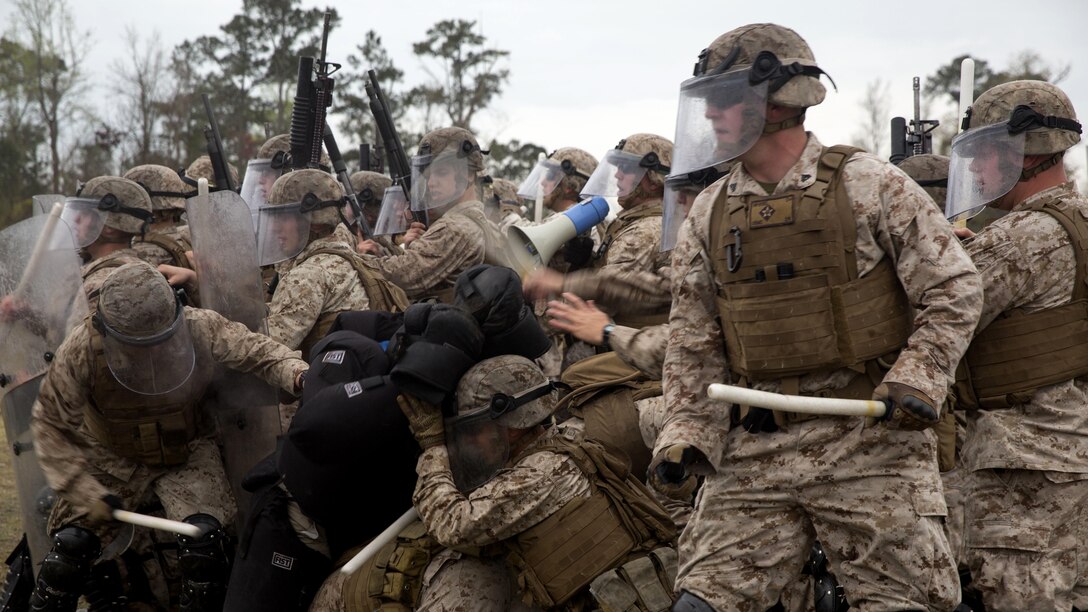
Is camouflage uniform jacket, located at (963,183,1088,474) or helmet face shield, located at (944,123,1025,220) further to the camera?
helmet face shield, located at (944,123,1025,220)

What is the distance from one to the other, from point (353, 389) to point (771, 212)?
1.76 m

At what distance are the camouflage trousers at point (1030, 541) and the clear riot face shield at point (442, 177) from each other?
13.2 feet

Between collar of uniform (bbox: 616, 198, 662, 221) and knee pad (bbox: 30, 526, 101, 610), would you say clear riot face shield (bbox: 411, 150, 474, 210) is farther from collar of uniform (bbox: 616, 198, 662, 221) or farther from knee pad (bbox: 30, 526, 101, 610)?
knee pad (bbox: 30, 526, 101, 610)

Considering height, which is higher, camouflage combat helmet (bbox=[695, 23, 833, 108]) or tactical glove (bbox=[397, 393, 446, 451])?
camouflage combat helmet (bbox=[695, 23, 833, 108])

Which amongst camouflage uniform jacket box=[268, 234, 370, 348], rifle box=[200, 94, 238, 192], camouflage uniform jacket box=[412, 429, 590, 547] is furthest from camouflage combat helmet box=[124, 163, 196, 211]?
camouflage uniform jacket box=[412, 429, 590, 547]

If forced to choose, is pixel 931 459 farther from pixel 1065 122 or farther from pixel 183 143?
pixel 183 143

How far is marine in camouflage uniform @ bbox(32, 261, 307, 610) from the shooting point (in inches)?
190

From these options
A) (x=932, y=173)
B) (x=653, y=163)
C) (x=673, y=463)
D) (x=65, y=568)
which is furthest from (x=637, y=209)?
(x=65, y=568)

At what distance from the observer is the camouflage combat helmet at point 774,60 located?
11.5 ft

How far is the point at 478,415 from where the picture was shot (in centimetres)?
412

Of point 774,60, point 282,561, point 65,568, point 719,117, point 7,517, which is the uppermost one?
point 774,60

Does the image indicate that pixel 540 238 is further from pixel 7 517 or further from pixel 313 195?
pixel 7 517

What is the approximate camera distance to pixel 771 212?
3445 mm

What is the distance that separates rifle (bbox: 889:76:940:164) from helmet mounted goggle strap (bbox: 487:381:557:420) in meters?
4.66
